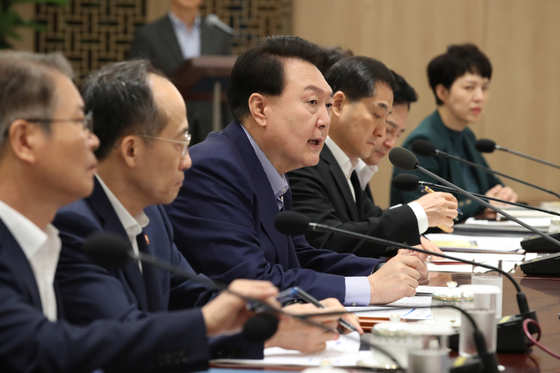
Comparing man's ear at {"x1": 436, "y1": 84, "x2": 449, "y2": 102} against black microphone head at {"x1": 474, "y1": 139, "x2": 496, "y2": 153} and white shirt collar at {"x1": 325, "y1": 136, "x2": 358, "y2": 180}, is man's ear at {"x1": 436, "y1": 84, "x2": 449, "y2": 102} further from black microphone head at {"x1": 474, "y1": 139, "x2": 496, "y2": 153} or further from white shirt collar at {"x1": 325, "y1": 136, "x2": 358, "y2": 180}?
white shirt collar at {"x1": 325, "y1": 136, "x2": 358, "y2": 180}

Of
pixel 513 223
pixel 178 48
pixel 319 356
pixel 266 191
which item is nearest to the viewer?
pixel 319 356

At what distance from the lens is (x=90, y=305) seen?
118 centimetres

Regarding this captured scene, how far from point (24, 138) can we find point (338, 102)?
1.78m

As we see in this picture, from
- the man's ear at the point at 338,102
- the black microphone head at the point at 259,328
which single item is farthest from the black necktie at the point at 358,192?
the black microphone head at the point at 259,328

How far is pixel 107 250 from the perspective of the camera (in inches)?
40.4

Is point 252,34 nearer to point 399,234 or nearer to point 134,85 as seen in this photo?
point 399,234

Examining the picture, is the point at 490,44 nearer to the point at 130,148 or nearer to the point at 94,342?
the point at 130,148

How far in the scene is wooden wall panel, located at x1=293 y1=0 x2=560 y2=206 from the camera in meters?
5.82

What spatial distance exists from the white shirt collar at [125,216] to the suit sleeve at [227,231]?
0.94 ft

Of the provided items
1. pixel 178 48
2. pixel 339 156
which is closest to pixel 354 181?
pixel 339 156

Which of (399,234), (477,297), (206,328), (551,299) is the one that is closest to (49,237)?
(206,328)

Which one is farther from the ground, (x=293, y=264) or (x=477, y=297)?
(x=477, y=297)

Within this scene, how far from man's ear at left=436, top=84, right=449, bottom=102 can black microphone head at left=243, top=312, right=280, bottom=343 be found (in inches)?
138

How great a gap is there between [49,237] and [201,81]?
10.1 feet
